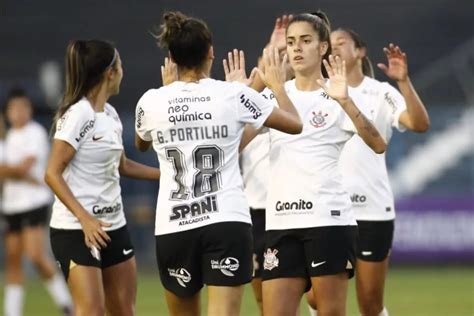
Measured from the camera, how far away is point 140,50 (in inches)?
982

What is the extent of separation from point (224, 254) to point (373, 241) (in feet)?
9.81

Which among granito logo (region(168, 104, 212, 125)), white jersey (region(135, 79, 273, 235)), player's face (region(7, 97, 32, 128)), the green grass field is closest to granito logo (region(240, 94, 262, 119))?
white jersey (region(135, 79, 273, 235))

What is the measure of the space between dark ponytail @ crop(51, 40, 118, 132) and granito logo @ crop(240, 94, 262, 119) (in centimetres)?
147

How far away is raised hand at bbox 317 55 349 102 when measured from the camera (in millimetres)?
7582

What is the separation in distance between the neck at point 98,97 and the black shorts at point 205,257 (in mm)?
1408

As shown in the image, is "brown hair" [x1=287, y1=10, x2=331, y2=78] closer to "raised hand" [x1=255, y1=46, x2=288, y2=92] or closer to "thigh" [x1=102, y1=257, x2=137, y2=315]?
"raised hand" [x1=255, y1=46, x2=288, y2=92]

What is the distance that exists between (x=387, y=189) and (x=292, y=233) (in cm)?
212

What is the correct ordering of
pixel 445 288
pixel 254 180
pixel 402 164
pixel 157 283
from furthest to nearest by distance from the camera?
pixel 402 164 < pixel 157 283 < pixel 445 288 < pixel 254 180

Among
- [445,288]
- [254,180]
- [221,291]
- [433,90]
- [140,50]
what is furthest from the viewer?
[140,50]

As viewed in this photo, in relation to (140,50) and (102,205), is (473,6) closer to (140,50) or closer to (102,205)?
(140,50)

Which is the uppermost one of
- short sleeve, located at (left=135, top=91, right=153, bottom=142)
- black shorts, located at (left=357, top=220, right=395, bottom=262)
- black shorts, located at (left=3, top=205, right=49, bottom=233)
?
short sleeve, located at (left=135, top=91, right=153, bottom=142)

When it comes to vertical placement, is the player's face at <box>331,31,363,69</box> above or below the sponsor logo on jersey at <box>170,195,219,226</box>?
above

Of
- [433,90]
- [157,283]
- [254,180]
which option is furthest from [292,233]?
[433,90]

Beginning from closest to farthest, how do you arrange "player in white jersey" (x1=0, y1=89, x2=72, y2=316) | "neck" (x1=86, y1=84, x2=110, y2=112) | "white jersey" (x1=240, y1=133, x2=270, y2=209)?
"neck" (x1=86, y1=84, x2=110, y2=112) < "white jersey" (x1=240, y1=133, x2=270, y2=209) < "player in white jersey" (x1=0, y1=89, x2=72, y2=316)
